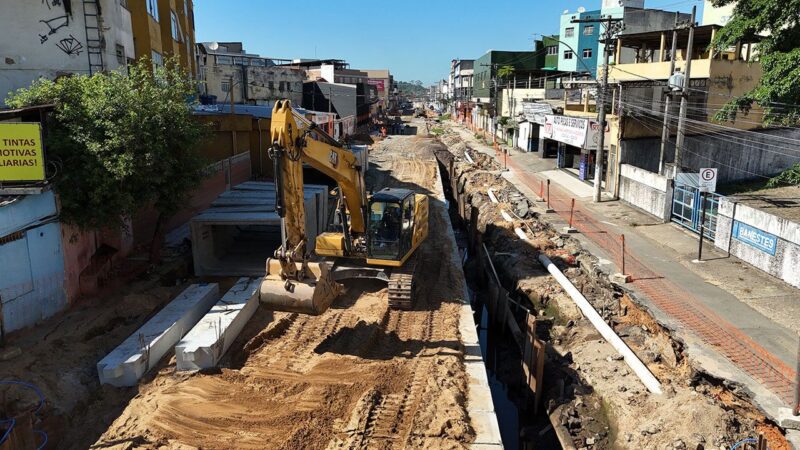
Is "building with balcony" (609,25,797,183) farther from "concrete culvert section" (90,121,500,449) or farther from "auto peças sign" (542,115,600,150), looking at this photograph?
"concrete culvert section" (90,121,500,449)

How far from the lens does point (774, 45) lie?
20125 mm

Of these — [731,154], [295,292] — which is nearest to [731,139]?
[731,154]

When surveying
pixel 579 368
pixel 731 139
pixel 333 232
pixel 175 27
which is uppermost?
pixel 175 27

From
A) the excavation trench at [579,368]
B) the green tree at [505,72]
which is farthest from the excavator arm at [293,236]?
the green tree at [505,72]

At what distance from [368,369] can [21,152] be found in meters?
9.35

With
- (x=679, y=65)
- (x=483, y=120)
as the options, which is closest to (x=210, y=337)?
(x=679, y=65)

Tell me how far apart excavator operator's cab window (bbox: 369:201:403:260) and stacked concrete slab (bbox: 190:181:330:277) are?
11.1ft

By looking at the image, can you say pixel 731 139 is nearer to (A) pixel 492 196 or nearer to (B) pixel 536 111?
(A) pixel 492 196

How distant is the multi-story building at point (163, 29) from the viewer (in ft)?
84.8

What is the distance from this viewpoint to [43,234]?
43.6 ft

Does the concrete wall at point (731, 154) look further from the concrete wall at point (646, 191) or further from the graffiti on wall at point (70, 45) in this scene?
the graffiti on wall at point (70, 45)

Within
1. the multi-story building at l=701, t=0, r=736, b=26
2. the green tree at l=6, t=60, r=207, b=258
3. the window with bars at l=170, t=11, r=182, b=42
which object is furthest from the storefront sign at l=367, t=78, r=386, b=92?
the green tree at l=6, t=60, r=207, b=258

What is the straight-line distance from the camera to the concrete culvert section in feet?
30.9

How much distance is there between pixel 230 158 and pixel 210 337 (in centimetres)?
1510
